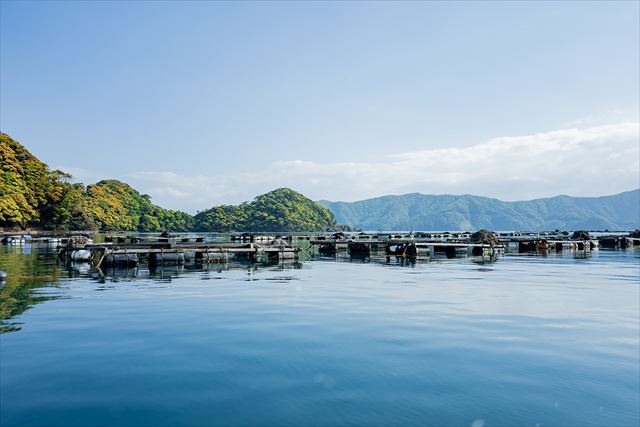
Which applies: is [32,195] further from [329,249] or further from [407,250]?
[407,250]

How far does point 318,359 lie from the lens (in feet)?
42.5

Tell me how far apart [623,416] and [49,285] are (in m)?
31.9

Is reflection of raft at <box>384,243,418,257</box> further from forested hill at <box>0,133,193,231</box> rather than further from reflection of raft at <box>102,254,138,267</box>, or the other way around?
forested hill at <box>0,133,193,231</box>

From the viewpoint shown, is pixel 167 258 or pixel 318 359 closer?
pixel 318 359

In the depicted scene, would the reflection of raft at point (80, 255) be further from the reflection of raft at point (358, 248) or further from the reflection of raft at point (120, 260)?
the reflection of raft at point (358, 248)

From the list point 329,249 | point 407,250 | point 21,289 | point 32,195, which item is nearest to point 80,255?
point 21,289

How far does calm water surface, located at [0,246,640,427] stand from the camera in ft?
30.2

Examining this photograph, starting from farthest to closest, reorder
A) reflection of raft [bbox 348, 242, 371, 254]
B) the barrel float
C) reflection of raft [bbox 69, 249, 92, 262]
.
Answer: reflection of raft [bbox 348, 242, 371, 254] < the barrel float < reflection of raft [bbox 69, 249, 92, 262]

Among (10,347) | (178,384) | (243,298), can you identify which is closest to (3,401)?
(178,384)

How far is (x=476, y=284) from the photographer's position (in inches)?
1282

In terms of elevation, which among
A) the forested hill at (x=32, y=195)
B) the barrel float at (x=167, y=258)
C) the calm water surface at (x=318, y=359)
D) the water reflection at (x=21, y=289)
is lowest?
the calm water surface at (x=318, y=359)

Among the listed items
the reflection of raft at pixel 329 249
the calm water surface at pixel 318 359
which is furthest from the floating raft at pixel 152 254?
the reflection of raft at pixel 329 249

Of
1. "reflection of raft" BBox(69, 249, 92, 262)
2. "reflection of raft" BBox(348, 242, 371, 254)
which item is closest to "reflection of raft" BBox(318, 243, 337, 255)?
"reflection of raft" BBox(348, 242, 371, 254)

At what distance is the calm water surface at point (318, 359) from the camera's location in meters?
9.20
